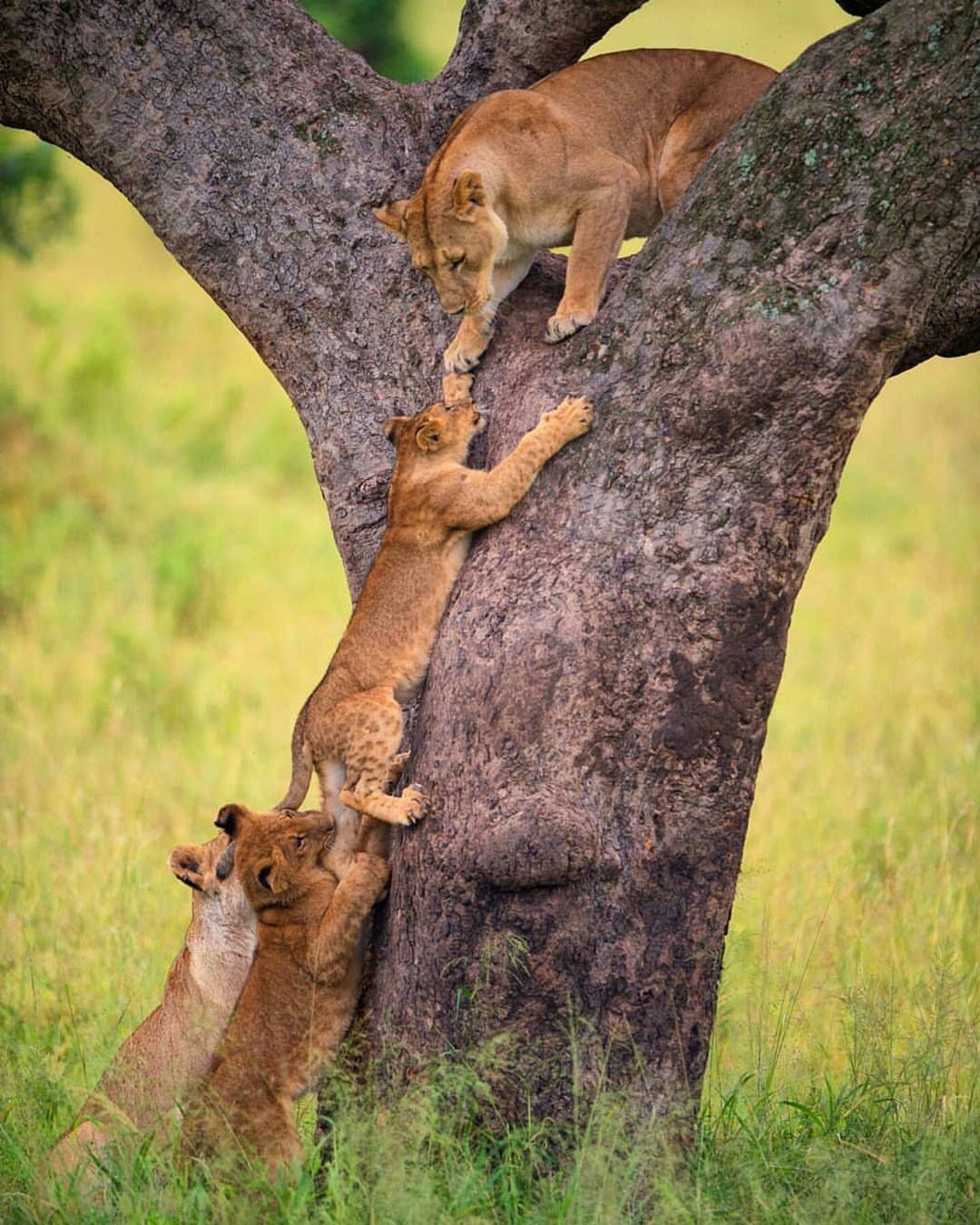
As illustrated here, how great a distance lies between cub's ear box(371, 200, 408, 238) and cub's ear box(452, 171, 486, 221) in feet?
0.49

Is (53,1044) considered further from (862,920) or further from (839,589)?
(839,589)

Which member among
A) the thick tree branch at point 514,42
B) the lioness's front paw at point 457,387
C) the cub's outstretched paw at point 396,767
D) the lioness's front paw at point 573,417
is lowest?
the cub's outstretched paw at point 396,767

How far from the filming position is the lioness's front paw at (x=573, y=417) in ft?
12.3

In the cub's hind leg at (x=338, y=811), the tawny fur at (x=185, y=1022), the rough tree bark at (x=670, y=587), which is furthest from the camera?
the cub's hind leg at (x=338, y=811)

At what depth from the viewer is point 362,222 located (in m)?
4.32

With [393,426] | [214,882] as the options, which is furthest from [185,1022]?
[393,426]

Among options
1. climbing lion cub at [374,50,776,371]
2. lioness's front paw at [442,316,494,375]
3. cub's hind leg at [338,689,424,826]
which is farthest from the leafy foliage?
cub's hind leg at [338,689,424,826]

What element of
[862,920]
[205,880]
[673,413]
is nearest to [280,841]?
[205,880]

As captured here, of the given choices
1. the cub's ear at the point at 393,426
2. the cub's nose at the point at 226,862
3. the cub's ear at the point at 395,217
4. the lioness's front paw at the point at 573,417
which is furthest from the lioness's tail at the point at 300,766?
the cub's ear at the point at 395,217

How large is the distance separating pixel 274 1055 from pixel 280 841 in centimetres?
67

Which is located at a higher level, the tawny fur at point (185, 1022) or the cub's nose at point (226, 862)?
the cub's nose at point (226, 862)

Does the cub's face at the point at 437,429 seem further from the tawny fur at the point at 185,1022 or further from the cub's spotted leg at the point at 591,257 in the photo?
the tawny fur at the point at 185,1022

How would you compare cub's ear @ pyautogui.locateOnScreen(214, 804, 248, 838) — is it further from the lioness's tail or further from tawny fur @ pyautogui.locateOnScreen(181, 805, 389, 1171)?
tawny fur @ pyautogui.locateOnScreen(181, 805, 389, 1171)

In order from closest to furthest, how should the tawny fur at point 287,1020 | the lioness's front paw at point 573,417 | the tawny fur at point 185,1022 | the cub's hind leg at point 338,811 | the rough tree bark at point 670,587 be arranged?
1. the rough tree bark at point 670,587
2. the lioness's front paw at point 573,417
3. the tawny fur at point 287,1020
4. the tawny fur at point 185,1022
5. the cub's hind leg at point 338,811
